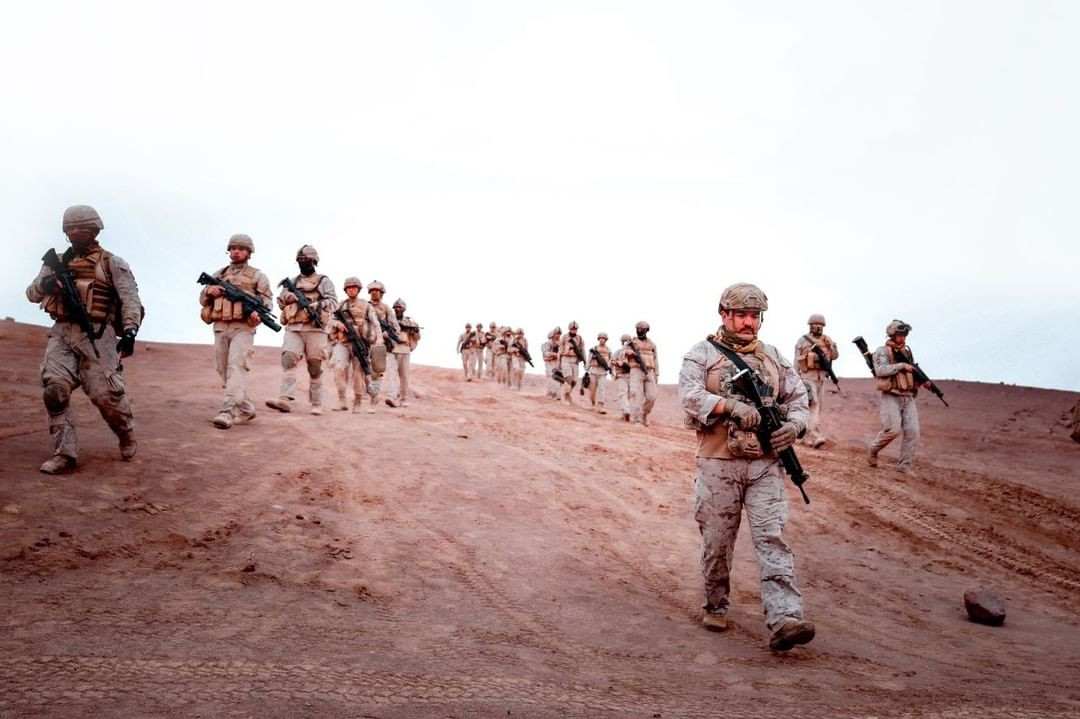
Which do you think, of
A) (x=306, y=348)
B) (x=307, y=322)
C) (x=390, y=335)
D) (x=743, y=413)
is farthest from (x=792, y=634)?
(x=390, y=335)

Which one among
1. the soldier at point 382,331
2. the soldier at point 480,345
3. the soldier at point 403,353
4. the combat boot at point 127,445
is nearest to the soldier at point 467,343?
the soldier at point 480,345

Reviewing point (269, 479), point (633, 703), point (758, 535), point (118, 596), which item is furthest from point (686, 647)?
point (269, 479)

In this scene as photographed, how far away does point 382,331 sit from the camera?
44.1 ft

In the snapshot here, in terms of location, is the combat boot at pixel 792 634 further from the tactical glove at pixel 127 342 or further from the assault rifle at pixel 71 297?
the assault rifle at pixel 71 297

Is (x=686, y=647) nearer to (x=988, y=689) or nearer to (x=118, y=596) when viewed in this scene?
(x=988, y=689)

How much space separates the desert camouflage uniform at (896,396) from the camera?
11.4 metres

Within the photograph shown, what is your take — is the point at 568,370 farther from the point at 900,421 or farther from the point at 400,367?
the point at 900,421

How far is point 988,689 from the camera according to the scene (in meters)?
3.96

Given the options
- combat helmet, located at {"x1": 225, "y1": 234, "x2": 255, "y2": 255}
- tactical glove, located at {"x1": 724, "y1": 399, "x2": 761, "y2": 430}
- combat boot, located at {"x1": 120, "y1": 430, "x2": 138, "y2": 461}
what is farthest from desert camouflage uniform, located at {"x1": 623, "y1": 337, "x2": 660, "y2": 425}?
tactical glove, located at {"x1": 724, "y1": 399, "x2": 761, "y2": 430}

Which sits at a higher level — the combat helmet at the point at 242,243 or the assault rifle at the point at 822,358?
the combat helmet at the point at 242,243

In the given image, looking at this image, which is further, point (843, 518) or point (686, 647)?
point (843, 518)

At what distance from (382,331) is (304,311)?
2.72 m

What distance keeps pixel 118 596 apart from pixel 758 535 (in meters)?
3.89

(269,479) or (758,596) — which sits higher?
(269,479)
